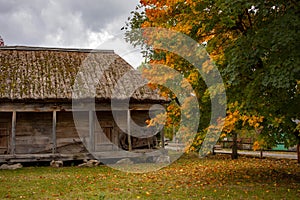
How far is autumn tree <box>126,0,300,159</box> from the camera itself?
314 inches

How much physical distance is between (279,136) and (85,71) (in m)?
12.5

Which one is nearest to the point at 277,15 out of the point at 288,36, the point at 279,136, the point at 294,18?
the point at 294,18

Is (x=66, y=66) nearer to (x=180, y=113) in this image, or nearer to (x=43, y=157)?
(x=43, y=157)

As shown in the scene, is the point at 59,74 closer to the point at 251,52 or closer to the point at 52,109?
the point at 52,109

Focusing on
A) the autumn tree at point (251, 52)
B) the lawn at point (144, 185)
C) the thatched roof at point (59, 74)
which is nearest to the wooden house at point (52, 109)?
the thatched roof at point (59, 74)

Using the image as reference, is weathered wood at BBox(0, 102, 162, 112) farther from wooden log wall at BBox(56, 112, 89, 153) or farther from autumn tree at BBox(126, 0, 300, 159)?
autumn tree at BBox(126, 0, 300, 159)

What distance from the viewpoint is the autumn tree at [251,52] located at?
314 inches

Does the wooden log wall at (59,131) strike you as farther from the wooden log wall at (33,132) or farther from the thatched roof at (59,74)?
the thatched roof at (59,74)

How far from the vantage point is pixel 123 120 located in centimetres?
2052

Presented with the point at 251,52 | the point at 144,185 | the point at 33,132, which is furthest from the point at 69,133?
the point at 251,52

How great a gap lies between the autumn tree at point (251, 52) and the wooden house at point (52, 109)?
25.2 feet

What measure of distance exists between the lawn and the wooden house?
124 inches

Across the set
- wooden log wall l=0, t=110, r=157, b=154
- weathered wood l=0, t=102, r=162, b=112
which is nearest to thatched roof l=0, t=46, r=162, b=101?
weathered wood l=0, t=102, r=162, b=112

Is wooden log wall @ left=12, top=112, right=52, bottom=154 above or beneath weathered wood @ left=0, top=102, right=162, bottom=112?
beneath
